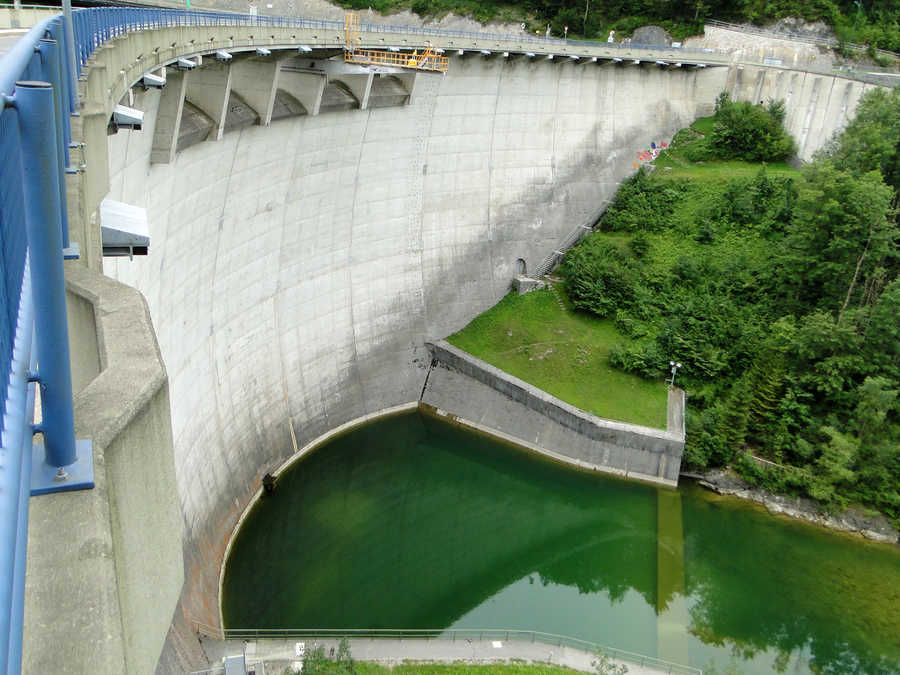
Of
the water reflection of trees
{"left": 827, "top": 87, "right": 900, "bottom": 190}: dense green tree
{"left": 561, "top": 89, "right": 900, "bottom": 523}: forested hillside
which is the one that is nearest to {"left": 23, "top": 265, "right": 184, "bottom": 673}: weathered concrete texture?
the water reflection of trees

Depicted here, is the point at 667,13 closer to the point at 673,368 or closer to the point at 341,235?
the point at 673,368

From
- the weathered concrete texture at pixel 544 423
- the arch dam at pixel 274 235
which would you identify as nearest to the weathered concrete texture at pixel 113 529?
the arch dam at pixel 274 235

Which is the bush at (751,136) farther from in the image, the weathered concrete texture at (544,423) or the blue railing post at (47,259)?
the blue railing post at (47,259)

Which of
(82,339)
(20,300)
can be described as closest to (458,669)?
(82,339)

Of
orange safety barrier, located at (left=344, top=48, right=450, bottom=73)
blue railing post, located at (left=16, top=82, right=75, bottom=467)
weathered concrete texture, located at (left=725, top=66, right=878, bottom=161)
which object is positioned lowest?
weathered concrete texture, located at (left=725, top=66, right=878, bottom=161)

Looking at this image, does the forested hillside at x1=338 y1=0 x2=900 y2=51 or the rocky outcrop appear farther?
the forested hillside at x1=338 y1=0 x2=900 y2=51

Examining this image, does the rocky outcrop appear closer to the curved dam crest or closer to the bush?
the curved dam crest

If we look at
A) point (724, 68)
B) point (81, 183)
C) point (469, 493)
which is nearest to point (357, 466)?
point (469, 493)
